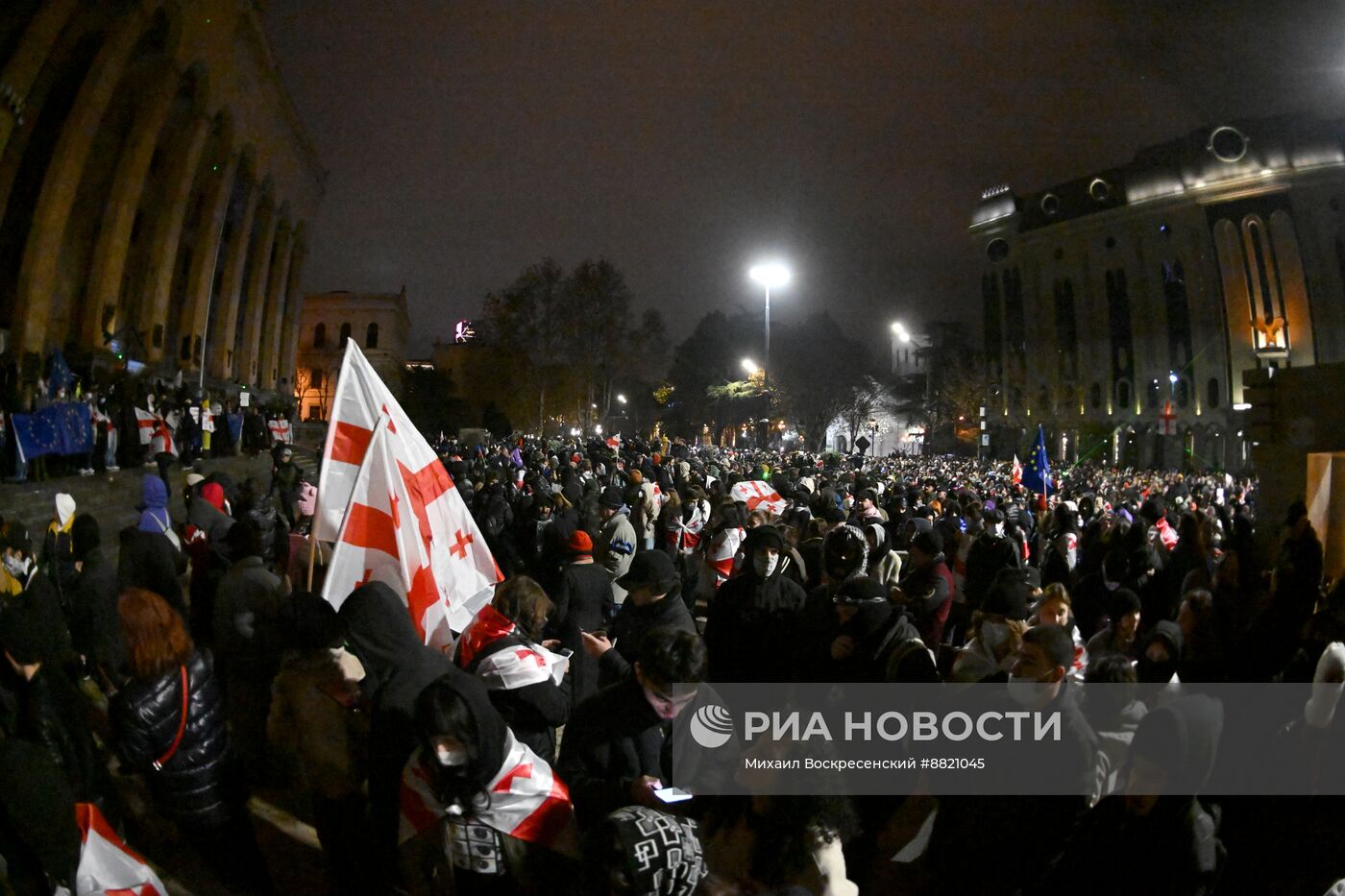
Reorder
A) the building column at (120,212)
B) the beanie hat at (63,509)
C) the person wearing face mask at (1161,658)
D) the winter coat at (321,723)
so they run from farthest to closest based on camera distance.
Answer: the building column at (120,212), the beanie hat at (63,509), the person wearing face mask at (1161,658), the winter coat at (321,723)

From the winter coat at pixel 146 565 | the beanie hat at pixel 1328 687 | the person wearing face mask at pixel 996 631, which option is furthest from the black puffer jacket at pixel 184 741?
the beanie hat at pixel 1328 687

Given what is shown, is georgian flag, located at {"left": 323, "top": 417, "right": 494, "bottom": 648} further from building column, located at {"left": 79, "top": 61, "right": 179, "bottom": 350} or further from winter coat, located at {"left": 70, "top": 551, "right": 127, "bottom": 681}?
building column, located at {"left": 79, "top": 61, "right": 179, "bottom": 350}

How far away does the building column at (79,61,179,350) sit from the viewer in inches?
842

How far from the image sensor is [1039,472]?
15734 mm

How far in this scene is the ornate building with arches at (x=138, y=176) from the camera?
18.6 m

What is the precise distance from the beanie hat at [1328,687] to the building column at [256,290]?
122ft

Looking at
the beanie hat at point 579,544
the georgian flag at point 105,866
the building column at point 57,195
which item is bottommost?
the georgian flag at point 105,866

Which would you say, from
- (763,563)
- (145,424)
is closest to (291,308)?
(145,424)

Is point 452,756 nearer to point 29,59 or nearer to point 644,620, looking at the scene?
point 644,620

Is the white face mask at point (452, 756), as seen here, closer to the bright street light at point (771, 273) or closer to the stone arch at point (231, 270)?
the bright street light at point (771, 273)

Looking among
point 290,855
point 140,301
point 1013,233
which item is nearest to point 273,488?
point 290,855

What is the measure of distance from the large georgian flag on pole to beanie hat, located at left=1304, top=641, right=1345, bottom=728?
178 inches

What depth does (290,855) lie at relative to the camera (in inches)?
184

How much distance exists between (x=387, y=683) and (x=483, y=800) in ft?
2.89
